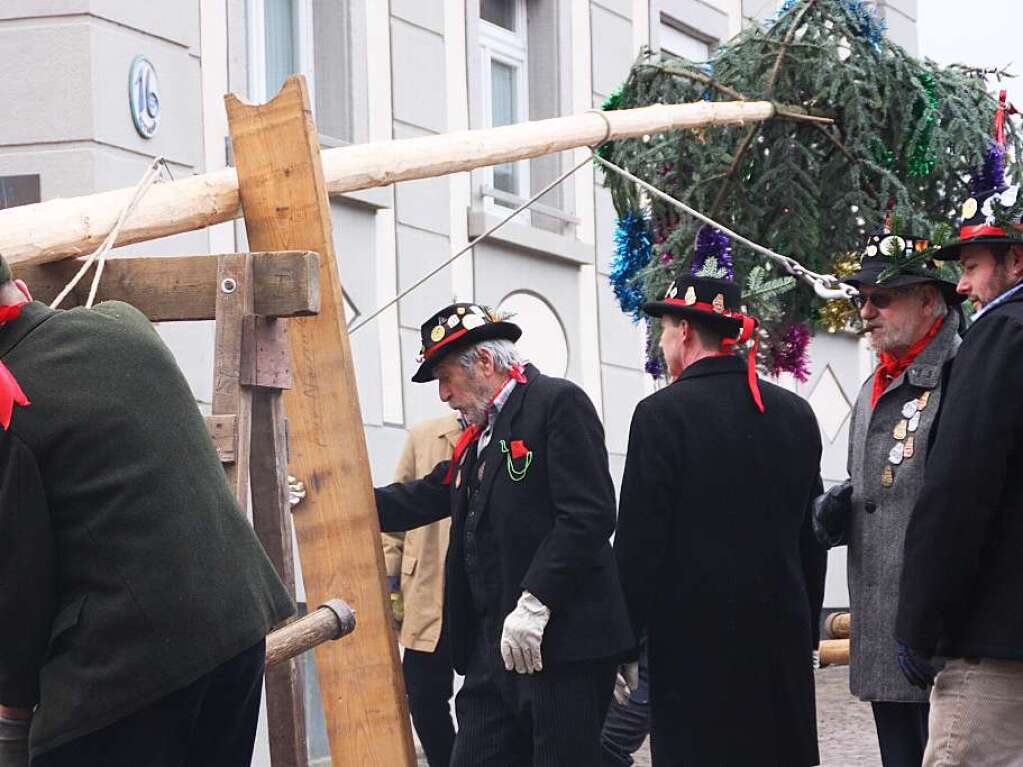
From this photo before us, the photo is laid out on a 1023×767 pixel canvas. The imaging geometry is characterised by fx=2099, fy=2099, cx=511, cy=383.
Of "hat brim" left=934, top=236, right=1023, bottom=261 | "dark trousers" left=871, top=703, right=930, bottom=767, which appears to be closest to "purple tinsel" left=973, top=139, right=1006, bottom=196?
"hat brim" left=934, top=236, right=1023, bottom=261

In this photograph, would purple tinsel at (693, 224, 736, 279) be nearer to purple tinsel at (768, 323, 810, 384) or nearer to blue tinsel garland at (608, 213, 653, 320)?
purple tinsel at (768, 323, 810, 384)

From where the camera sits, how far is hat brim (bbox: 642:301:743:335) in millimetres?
6539

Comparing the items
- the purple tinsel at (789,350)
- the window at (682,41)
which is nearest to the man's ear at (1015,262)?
the purple tinsel at (789,350)

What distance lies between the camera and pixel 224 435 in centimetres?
512

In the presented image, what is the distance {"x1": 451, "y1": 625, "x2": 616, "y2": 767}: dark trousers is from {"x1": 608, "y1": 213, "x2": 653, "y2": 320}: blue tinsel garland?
2.21 m

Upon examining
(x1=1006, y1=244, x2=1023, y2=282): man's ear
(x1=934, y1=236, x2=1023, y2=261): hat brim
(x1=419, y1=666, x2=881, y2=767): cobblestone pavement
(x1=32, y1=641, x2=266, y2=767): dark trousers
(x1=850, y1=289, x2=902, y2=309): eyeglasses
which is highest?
(x1=934, y1=236, x2=1023, y2=261): hat brim

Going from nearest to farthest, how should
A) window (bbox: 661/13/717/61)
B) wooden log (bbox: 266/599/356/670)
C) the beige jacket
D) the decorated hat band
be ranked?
wooden log (bbox: 266/599/356/670) < the decorated hat band < the beige jacket < window (bbox: 661/13/717/61)

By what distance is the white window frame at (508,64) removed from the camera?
11906mm

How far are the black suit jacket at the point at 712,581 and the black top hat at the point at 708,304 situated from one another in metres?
0.26

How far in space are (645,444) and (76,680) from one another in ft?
8.80

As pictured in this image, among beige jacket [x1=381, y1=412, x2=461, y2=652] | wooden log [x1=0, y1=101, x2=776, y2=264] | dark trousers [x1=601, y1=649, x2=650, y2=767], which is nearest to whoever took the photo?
wooden log [x1=0, y1=101, x2=776, y2=264]

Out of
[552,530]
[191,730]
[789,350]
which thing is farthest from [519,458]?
[191,730]

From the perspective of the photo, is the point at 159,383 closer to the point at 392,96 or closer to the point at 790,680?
the point at 790,680

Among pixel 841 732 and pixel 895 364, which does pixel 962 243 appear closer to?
pixel 895 364
